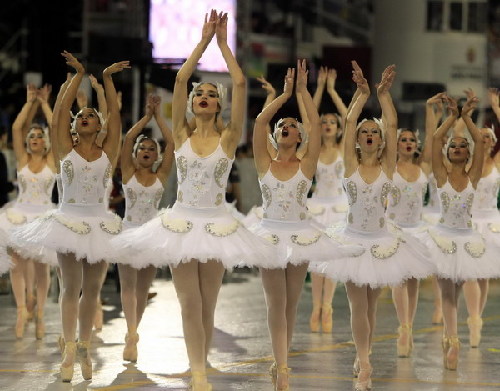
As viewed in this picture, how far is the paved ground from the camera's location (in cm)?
888

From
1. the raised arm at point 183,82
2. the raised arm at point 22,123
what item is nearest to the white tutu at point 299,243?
the raised arm at point 183,82

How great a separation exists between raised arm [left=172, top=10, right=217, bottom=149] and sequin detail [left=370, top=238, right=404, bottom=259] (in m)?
1.70

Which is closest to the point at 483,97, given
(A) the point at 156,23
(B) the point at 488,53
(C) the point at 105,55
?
(B) the point at 488,53

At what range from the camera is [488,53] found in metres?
26.4

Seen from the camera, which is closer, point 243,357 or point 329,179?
point 243,357

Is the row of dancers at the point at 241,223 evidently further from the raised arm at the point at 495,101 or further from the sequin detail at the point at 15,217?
the raised arm at the point at 495,101

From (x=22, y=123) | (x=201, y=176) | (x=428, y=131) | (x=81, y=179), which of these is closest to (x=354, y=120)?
(x=201, y=176)

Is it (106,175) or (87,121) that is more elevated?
(87,121)

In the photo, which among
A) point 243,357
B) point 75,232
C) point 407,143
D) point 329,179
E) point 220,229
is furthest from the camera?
point 329,179

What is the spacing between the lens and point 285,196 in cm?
866

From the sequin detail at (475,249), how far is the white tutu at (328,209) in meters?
2.66

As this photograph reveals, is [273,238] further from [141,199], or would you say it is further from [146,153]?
[146,153]

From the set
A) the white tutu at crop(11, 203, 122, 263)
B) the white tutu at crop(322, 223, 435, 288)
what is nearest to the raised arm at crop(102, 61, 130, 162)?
the white tutu at crop(11, 203, 122, 263)

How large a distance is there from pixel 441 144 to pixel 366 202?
3.22 ft
